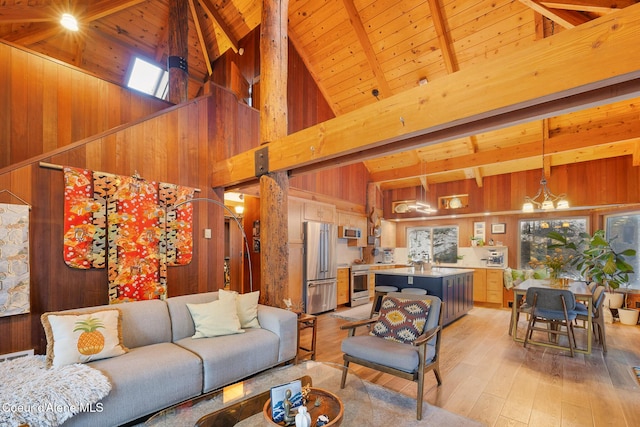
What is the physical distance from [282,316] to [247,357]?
540 millimetres

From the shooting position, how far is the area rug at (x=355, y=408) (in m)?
1.76

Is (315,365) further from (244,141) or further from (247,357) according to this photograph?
(244,141)

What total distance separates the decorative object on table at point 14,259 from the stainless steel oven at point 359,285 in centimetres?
515

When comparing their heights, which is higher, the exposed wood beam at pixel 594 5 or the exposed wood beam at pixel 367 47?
the exposed wood beam at pixel 367 47

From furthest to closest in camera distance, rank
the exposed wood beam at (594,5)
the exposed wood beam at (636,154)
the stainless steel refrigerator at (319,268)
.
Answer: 1. the stainless steel refrigerator at (319,268)
2. the exposed wood beam at (636,154)
3. the exposed wood beam at (594,5)

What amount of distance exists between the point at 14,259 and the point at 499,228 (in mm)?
8275

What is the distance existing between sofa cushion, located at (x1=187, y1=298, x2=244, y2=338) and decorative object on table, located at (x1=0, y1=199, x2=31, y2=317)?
145cm

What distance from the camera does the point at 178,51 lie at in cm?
545

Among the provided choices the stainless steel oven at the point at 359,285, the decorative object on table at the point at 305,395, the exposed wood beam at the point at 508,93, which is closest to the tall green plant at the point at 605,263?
→ the stainless steel oven at the point at 359,285

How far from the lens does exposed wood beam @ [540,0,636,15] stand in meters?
3.15

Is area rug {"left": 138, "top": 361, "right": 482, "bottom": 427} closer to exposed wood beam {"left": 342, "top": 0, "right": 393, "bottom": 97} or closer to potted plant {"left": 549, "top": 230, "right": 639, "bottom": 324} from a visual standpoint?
potted plant {"left": 549, "top": 230, "right": 639, "bottom": 324}

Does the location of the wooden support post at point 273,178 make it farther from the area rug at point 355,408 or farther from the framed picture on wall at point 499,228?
the framed picture on wall at point 499,228

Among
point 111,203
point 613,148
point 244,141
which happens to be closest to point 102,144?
point 111,203

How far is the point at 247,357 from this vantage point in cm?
285
